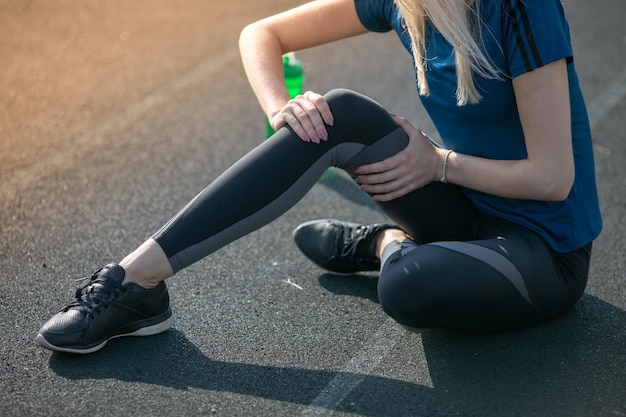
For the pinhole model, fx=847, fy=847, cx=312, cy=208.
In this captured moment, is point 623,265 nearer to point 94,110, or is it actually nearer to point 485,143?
point 485,143

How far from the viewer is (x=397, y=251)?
2779mm

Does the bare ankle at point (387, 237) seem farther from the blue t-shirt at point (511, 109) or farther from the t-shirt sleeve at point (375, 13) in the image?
the t-shirt sleeve at point (375, 13)

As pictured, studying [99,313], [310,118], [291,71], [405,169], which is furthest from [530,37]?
[291,71]

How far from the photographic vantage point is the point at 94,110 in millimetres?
4711

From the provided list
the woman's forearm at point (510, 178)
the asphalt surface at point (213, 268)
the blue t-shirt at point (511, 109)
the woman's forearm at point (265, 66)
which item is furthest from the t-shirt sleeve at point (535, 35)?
the asphalt surface at point (213, 268)

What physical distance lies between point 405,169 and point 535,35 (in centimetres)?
57

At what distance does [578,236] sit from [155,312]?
55.1 inches

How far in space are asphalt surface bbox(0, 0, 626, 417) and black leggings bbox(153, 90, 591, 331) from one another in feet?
0.73

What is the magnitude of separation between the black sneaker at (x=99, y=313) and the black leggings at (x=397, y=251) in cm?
18

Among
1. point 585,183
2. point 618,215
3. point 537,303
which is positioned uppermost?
point 585,183

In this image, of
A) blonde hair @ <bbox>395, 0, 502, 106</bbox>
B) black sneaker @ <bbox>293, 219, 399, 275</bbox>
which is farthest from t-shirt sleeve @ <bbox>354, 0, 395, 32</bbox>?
black sneaker @ <bbox>293, 219, 399, 275</bbox>

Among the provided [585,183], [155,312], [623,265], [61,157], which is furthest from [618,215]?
[61,157]

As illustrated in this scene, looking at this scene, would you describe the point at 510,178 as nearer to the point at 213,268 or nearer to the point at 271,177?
the point at 271,177

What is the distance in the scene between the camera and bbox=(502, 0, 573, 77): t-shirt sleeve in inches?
94.3
